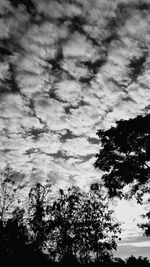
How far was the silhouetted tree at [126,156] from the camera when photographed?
2286cm

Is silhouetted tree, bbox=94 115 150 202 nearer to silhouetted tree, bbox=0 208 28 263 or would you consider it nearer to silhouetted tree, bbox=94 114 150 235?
silhouetted tree, bbox=94 114 150 235

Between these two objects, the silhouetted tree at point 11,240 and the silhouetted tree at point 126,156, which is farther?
the silhouetted tree at point 11,240

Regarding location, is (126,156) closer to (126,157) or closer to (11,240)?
(126,157)

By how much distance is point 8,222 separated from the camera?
34125 millimetres

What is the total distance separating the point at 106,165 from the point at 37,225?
79.8 feet

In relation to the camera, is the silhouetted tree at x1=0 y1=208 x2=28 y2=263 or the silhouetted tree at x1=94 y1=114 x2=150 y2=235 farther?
the silhouetted tree at x1=0 y1=208 x2=28 y2=263

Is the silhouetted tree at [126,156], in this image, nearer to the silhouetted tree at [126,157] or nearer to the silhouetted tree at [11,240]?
the silhouetted tree at [126,157]

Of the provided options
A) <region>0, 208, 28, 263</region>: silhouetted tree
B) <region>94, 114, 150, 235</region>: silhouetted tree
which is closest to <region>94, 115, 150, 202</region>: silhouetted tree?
<region>94, 114, 150, 235</region>: silhouetted tree

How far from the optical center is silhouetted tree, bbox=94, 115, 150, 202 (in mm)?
22859

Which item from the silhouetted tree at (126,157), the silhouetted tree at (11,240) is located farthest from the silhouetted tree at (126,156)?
the silhouetted tree at (11,240)

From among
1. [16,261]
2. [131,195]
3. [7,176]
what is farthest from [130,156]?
[16,261]

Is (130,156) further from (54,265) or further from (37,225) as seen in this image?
(37,225)

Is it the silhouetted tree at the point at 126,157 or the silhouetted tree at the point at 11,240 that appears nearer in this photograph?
the silhouetted tree at the point at 126,157

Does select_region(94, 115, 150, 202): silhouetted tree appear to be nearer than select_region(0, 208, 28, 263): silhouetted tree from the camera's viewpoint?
Yes
